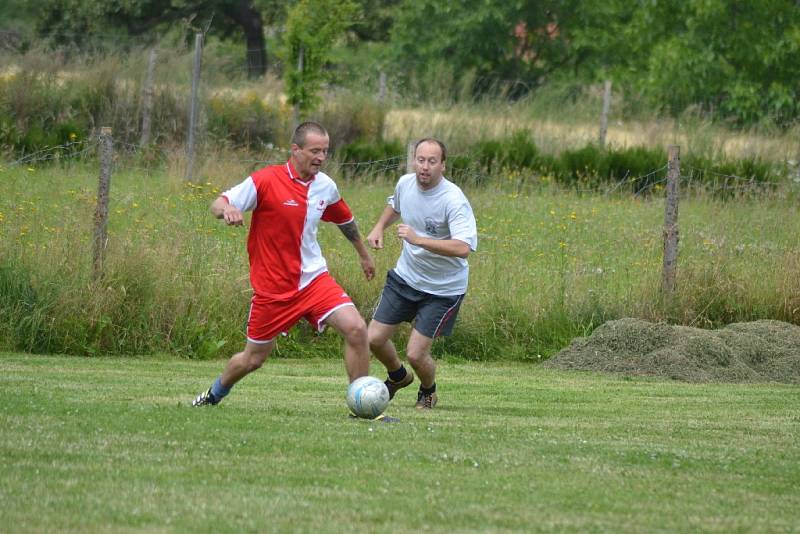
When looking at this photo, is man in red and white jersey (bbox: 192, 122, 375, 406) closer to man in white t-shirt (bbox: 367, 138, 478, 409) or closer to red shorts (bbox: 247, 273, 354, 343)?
red shorts (bbox: 247, 273, 354, 343)

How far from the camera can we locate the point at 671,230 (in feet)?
46.0

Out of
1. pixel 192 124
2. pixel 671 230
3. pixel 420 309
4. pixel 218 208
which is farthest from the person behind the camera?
pixel 192 124

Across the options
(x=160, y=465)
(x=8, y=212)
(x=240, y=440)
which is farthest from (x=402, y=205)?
(x=8, y=212)

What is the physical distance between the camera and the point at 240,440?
23.5ft

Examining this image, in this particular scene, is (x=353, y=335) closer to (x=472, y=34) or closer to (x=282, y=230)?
(x=282, y=230)

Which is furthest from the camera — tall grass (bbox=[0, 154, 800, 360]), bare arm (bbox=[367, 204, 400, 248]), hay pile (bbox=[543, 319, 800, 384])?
tall grass (bbox=[0, 154, 800, 360])

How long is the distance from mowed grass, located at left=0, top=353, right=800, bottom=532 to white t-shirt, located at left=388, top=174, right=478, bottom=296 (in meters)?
0.90

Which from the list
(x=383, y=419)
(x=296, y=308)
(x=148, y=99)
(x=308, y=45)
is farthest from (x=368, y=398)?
(x=308, y=45)

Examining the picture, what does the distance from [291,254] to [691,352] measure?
5.70m

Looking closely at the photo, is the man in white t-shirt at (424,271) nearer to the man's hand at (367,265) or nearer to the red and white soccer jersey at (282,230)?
the man's hand at (367,265)

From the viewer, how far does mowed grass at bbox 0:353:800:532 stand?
5.48 meters

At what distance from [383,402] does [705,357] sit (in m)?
5.24

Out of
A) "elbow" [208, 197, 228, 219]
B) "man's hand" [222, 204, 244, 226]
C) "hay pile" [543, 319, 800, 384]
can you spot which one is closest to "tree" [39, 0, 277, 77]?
"hay pile" [543, 319, 800, 384]

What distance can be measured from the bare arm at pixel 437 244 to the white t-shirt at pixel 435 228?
0.07 meters
